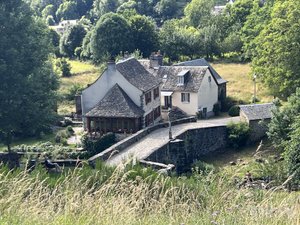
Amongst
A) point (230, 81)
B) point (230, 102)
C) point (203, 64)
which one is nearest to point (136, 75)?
point (230, 102)

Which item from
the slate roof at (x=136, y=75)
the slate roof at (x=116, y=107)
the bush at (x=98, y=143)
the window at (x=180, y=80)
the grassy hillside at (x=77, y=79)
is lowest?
the bush at (x=98, y=143)

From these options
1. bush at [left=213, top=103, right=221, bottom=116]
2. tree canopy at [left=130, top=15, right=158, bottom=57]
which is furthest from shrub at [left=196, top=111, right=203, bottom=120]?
tree canopy at [left=130, top=15, right=158, bottom=57]

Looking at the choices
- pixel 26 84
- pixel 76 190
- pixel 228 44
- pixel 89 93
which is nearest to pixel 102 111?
pixel 89 93

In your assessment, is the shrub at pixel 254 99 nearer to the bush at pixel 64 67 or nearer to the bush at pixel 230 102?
Result: the bush at pixel 230 102

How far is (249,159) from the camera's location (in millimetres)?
30875

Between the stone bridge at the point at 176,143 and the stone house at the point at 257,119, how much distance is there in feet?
5.42

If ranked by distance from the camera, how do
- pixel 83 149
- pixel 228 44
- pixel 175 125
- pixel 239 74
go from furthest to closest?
pixel 228 44
pixel 239 74
pixel 175 125
pixel 83 149

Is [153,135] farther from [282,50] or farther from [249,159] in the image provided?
[282,50]

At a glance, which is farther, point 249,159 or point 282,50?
point 282,50

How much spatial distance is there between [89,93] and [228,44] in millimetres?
28319

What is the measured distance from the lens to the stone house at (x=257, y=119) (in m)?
33.6

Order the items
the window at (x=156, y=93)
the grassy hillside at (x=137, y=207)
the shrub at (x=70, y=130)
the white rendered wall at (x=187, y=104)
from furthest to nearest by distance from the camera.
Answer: the white rendered wall at (x=187, y=104) < the shrub at (x=70, y=130) < the window at (x=156, y=93) < the grassy hillside at (x=137, y=207)

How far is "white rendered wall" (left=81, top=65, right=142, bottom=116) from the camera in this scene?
3331 centimetres

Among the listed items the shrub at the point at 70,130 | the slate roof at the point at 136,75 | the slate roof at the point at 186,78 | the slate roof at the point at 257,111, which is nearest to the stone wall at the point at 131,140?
the slate roof at the point at 136,75
